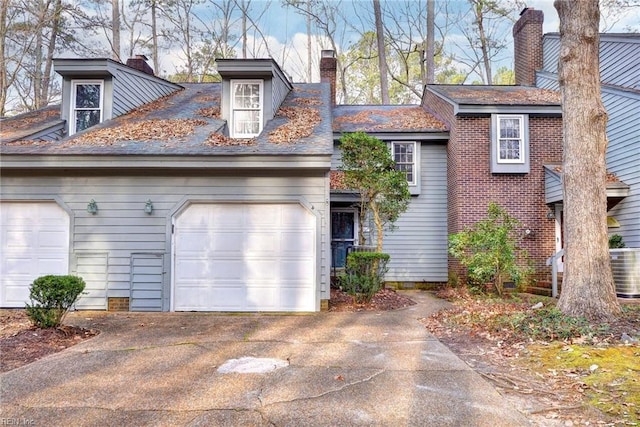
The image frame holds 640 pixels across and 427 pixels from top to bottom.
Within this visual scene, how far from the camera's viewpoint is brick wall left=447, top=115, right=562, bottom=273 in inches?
435

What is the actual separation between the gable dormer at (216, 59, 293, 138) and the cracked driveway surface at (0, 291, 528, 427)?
554cm

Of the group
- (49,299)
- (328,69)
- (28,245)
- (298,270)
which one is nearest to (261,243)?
(298,270)

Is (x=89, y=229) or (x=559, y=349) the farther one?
(x=89, y=229)

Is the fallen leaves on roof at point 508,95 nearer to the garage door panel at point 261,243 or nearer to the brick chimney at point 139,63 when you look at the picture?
the garage door panel at point 261,243

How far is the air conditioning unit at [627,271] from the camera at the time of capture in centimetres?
805

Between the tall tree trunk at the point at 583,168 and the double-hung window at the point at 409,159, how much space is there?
598 centimetres

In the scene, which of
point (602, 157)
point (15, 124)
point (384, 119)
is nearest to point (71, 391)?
point (602, 157)

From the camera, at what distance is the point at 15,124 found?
10742 mm

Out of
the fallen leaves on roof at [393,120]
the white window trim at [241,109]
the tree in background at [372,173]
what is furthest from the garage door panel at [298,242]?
the fallen leaves on roof at [393,120]

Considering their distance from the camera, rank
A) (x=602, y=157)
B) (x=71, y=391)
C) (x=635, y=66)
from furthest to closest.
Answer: (x=635, y=66) < (x=602, y=157) < (x=71, y=391)

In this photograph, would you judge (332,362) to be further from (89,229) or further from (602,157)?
(89,229)

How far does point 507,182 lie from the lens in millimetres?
11148

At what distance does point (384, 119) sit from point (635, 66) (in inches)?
260

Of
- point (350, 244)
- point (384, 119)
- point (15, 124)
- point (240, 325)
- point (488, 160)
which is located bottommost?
point (240, 325)
